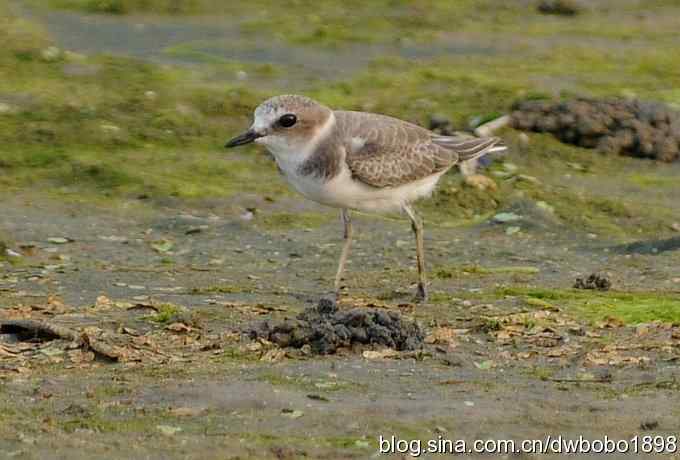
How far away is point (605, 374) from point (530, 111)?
23.2ft

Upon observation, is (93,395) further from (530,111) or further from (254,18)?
(254,18)

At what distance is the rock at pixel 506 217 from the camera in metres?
12.1

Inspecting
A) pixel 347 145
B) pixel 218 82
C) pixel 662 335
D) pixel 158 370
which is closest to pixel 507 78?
pixel 218 82

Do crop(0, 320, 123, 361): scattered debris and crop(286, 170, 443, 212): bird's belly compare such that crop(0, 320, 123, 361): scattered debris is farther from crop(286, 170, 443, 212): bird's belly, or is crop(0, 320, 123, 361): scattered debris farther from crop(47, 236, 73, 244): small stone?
crop(47, 236, 73, 244): small stone

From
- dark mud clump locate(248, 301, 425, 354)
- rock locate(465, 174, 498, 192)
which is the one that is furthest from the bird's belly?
rock locate(465, 174, 498, 192)

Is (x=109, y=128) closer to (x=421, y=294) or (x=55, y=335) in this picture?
(x=421, y=294)

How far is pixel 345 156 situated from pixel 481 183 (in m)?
3.52

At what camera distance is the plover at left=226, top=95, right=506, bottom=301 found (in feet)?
30.5

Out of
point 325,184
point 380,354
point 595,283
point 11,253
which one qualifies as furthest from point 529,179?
point 380,354

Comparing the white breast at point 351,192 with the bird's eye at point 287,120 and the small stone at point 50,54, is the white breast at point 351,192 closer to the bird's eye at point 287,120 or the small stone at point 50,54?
the bird's eye at point 287,120

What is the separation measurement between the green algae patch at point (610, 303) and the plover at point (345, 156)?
0.68 m

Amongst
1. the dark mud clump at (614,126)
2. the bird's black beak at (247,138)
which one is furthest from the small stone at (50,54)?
the bird's black beak at (247,138)

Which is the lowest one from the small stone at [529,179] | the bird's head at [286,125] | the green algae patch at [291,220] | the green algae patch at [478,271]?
the green algae patch at [291,220]

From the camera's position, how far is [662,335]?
8.37m
